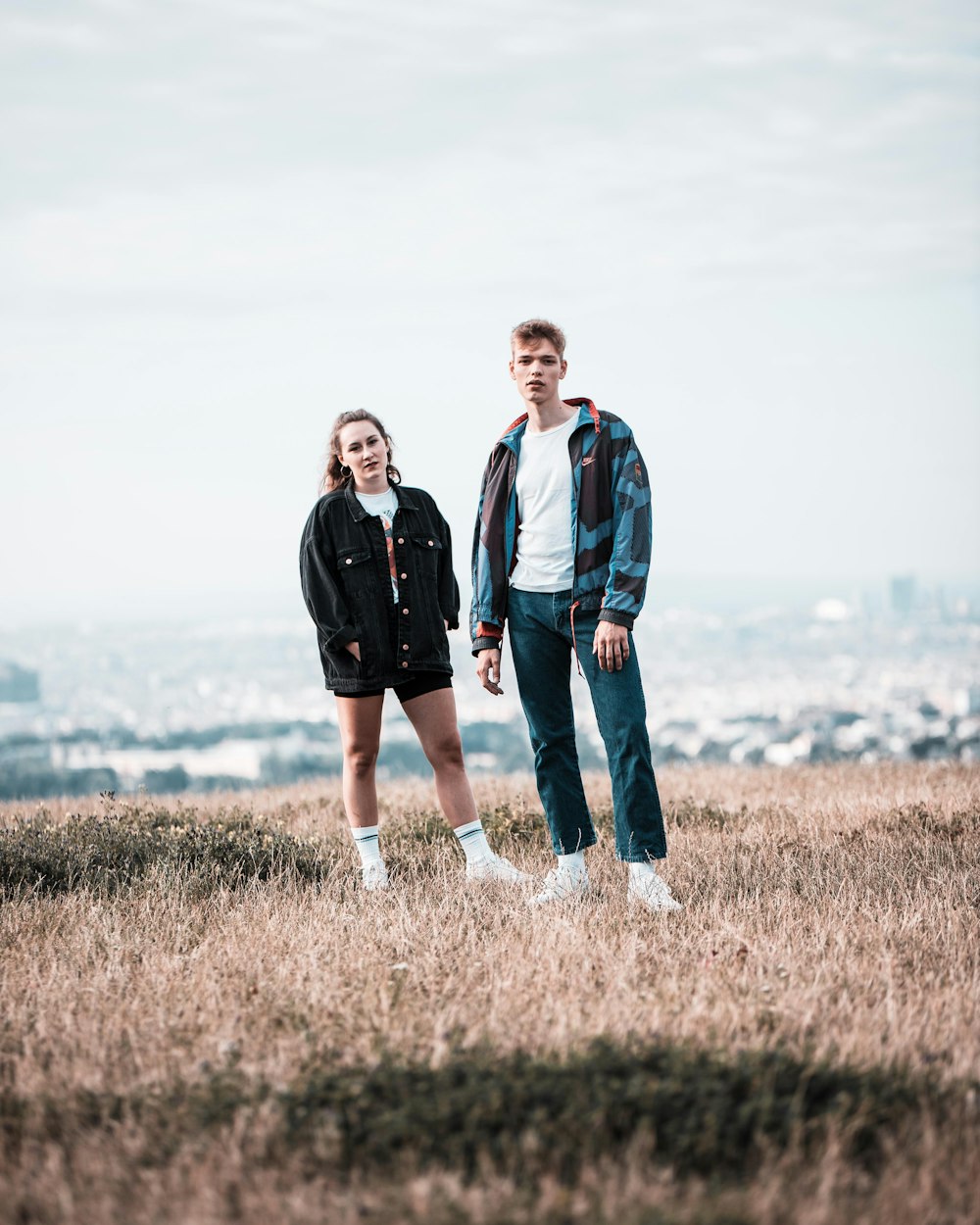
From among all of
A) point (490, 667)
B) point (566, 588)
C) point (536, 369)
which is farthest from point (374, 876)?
point (536, 369)

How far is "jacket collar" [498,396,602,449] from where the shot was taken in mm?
5575

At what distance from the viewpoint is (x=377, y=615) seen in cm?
602

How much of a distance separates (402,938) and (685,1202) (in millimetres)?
2288

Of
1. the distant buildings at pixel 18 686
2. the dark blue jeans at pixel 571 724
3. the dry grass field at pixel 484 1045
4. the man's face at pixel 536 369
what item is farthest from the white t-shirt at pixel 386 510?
the distant buildings at pixel 18 686

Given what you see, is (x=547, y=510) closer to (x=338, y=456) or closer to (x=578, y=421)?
(x=578, y=421)

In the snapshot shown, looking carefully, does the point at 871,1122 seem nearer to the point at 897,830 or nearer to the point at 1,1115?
the point at 1,1115

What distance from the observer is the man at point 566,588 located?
544 centimetres

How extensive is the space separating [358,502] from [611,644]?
1.73m

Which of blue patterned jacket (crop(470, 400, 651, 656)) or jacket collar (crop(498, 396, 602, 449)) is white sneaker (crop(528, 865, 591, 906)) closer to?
blue patterned jacket (crop(470, 400, 651, 656))

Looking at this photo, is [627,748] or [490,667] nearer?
[627,748]

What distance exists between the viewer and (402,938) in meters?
4.70

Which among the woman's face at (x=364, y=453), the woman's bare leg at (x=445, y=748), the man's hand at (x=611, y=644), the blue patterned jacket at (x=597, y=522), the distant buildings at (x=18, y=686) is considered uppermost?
the woman's face at (x=364, y=453)

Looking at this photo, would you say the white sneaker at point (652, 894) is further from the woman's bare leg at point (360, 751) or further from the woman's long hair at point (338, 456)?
the woman's long hair at point (338, 456)

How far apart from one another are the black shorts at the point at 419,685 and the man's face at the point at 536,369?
5.16 ft
